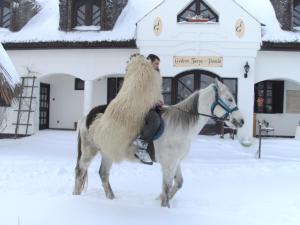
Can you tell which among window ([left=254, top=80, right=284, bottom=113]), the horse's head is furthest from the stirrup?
window ([left=254, top=80, right=284, bottom=113])

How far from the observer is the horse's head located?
567cm

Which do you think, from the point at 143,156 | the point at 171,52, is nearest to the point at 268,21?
the point at 171,52

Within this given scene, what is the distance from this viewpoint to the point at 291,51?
1498 cm

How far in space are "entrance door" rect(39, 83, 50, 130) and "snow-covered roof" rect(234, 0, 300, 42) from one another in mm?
8522

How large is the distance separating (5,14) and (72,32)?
3.55m

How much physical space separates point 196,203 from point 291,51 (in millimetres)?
10446

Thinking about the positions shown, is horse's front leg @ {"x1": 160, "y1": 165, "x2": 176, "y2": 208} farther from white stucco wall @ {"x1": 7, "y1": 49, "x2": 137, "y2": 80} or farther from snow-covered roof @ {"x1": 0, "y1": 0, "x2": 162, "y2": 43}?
white stucco wall @ {"x1": 7, "y1": 49, "x2": 137, "y2": 80}

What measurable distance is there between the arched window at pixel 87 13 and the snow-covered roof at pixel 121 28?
0.67 m

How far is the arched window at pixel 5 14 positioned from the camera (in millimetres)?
17141

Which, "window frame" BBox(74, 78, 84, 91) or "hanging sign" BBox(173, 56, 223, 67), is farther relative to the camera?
"window frame" BBox(74, 78, 84, 91)

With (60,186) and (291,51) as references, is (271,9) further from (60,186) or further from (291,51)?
(60,186)

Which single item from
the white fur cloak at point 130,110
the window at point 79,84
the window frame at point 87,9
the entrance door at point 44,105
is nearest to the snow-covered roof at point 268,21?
the window frame at point 87,9

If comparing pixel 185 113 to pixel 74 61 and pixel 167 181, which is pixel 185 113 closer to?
pixel 167 181

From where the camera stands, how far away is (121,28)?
1560cm
